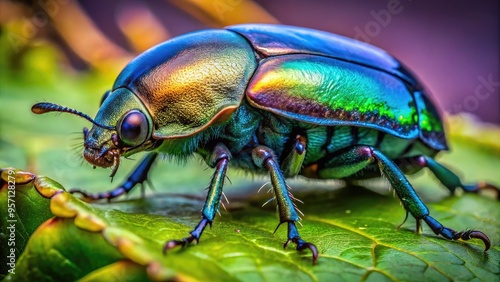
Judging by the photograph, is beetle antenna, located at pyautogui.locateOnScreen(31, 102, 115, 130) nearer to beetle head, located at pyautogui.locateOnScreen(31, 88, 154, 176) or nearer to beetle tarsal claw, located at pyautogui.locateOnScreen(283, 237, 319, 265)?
beetle head, located at pyautogui.locateOnScreen(31, 88, 154, 176)

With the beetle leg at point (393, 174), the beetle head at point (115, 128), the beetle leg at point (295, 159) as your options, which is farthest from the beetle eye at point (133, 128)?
the beetle leg at point (393, 174)

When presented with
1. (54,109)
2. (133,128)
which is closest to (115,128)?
(133,128)

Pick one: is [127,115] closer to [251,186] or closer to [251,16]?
[251,186]

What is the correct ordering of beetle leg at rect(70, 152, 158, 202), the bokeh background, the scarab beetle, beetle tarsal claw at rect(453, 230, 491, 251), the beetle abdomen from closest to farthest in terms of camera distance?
beetle tarsal claw at rect(453, 230, 491, 251) → the scarab beetle → the beetle abdomen → beetle leg at rect(70, 152, 158, 202) → the bokeh background

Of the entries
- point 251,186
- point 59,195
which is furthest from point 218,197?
point 251,186

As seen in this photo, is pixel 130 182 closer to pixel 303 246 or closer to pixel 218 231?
pixel 218 231

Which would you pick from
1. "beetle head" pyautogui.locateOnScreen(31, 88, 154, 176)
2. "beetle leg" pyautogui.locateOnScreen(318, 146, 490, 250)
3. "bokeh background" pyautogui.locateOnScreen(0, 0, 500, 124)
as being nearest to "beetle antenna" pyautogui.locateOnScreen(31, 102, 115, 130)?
"beetle head" pyautogui.locateOnScreen(31, 88, 154, 176)
